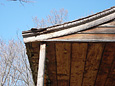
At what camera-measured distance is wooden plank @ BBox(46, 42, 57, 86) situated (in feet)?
12.4

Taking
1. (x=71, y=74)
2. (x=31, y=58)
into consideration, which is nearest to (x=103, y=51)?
(x=71, y=74)

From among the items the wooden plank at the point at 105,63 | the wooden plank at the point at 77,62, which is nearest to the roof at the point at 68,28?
the wooden plank at the point at 77,62

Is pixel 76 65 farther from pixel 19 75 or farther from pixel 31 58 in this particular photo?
pixel 19 75

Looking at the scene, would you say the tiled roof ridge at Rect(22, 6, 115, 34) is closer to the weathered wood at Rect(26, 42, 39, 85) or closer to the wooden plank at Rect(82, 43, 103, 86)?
the weathered wood at Rect(26, 42, 39, 85)

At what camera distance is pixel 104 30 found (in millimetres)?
3693

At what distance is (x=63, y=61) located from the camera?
414 cm

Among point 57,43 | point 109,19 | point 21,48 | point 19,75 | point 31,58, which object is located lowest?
point 19,75

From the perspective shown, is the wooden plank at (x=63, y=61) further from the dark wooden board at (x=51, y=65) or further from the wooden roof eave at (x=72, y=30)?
the wooden roof eave at (x=72, y=30)

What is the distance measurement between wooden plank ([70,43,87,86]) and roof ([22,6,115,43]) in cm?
29

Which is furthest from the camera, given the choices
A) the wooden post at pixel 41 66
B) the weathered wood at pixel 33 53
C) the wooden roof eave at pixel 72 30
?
the weathered wood at pixel 33 53

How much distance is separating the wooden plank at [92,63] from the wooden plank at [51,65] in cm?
66

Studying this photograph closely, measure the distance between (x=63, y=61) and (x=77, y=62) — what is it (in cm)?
29

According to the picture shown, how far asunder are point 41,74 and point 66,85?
1.69 meters

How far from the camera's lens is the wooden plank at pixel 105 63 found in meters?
3.83
